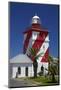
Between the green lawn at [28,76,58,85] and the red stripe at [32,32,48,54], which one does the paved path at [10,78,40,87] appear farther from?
the red stripe at [32,32,48,54]

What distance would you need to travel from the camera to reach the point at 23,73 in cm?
200

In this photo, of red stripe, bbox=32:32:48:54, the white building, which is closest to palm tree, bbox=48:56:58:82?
the white building

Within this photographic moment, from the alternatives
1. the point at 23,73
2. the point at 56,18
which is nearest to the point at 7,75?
the point at 23,73

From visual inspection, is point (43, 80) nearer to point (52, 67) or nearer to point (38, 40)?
point (52, 67)

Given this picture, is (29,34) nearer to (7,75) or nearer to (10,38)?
(10,38)

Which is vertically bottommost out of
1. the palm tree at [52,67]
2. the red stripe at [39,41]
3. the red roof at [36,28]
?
the palm tree at [52,67]

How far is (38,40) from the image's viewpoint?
2.03 metres

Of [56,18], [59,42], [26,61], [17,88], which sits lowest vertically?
[17,88]

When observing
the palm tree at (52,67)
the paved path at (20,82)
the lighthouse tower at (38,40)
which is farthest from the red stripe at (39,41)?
the paved path at (20,82)

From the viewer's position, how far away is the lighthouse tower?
201 centimetres

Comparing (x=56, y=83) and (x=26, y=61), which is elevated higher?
(x=26, y=61)

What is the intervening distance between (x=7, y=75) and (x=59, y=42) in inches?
19.2

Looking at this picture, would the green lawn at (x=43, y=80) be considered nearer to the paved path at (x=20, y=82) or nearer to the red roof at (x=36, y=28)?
the paved path at (x=20, y=82)

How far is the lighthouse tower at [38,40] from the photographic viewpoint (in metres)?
2.01
